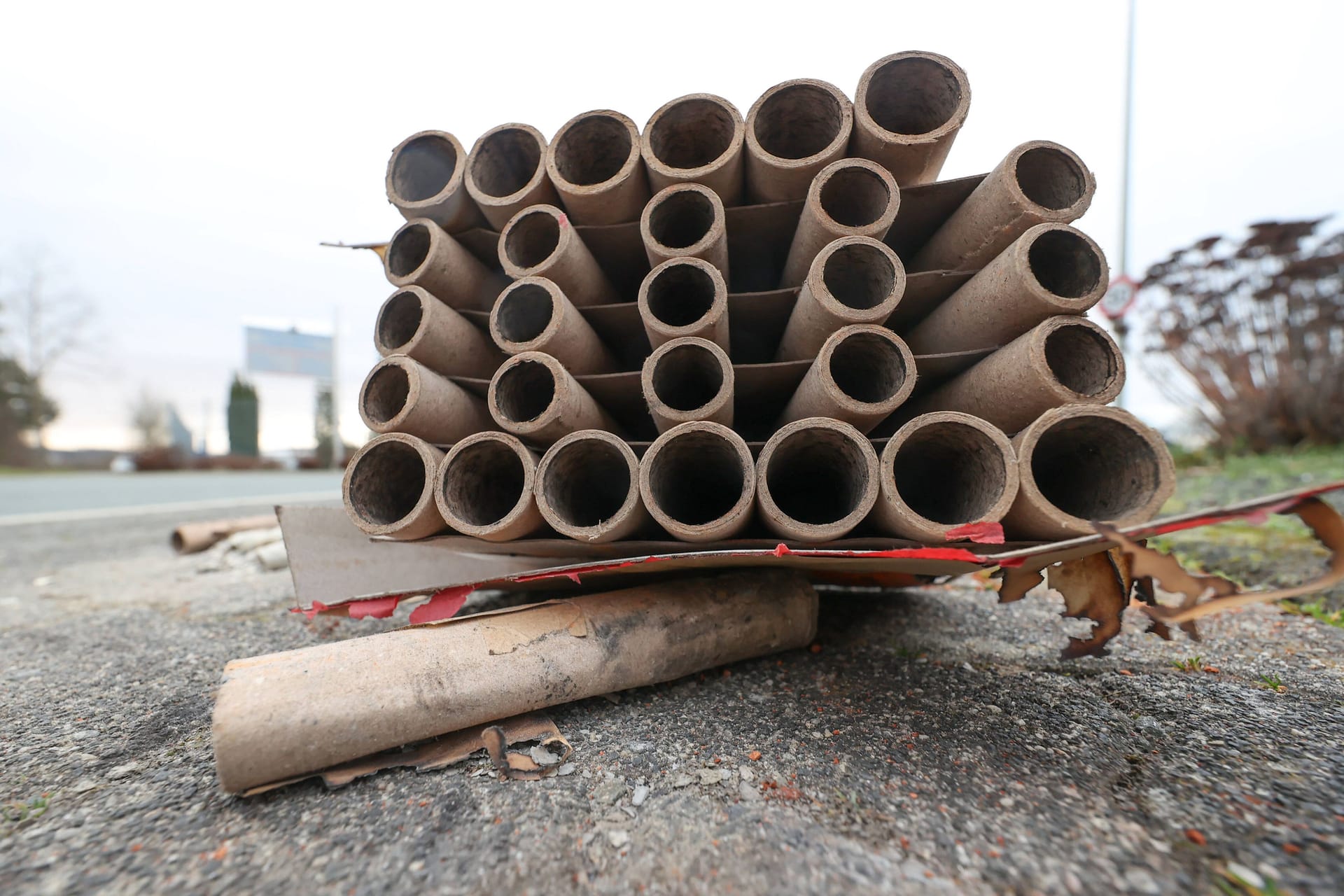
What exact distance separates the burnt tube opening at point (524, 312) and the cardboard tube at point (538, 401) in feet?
0.45

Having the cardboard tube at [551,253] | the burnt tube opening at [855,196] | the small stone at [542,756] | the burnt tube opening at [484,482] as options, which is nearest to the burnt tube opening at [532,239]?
the cardboard tube at [551,253]

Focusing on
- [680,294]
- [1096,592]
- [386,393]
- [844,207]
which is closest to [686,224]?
[680,294]

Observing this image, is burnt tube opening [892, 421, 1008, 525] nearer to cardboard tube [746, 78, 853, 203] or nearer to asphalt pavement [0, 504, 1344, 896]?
asphalt pavement [0, 504, 1344, 896]

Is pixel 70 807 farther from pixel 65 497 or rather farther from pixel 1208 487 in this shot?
pixel 65 497

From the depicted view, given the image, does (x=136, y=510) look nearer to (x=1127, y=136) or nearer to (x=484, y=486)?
(x=484, y=486)

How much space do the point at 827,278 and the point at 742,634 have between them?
122cm

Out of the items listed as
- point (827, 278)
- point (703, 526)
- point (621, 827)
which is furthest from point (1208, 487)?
point (621, 827)

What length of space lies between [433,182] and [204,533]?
492 cm

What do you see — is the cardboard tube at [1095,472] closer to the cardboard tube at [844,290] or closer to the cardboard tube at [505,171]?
the cardboard tube at [844,290]

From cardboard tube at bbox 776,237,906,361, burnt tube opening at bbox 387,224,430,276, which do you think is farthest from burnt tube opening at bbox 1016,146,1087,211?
burnt tube opening at bbox 387,224,430,276

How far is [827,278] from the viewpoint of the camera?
1957 mm

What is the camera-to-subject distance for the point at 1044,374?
5.25 ft

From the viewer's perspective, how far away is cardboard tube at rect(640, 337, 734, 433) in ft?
5.85

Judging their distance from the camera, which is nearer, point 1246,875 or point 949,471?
point 1246,875
